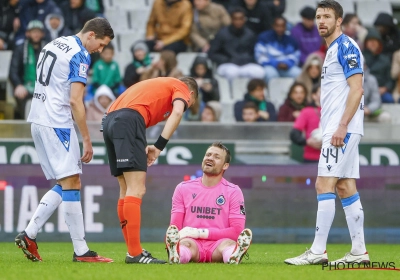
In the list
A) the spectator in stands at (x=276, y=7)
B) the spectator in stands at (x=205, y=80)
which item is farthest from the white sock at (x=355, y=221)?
the spectator in stands at (x=276, y=7)

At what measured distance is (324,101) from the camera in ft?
28.4

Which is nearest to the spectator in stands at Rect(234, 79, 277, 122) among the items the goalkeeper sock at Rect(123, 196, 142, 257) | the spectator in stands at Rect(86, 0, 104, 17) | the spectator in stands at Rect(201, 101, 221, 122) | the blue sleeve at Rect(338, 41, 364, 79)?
the spectator in stands at Rect(201, 101, 221, 122)

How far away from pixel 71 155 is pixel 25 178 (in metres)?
4.33

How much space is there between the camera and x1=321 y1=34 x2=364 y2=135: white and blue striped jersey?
850cm

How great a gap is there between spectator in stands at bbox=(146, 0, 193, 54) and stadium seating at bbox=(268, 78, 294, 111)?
1845 millimetres

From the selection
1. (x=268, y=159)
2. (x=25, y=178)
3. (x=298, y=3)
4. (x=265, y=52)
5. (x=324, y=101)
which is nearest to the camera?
(x=324, y=101)

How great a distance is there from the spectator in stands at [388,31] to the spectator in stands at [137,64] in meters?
4.83

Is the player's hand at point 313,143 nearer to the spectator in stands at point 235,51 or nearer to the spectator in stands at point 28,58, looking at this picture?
the spectator in stands at point 235,51

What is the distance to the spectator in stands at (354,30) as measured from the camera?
18.1 meters

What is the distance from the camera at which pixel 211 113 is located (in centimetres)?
1559

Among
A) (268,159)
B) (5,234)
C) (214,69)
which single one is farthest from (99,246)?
(214,69)

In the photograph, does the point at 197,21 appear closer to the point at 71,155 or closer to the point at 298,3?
the point at 298,3

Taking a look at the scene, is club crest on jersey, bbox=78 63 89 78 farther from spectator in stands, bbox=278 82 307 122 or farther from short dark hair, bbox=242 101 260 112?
spectator in stands, bbox=278 82 307 122

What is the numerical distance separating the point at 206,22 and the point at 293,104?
3.26 metres
